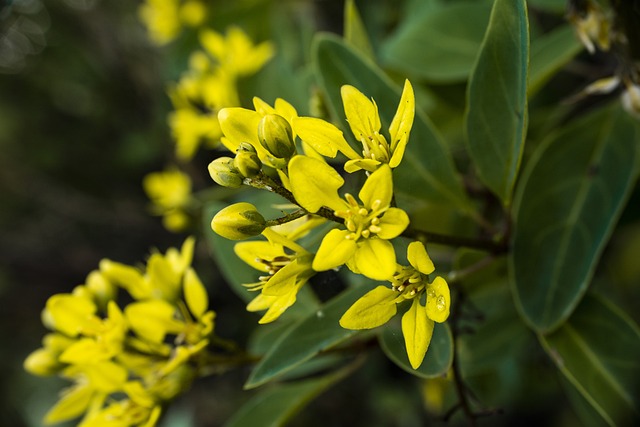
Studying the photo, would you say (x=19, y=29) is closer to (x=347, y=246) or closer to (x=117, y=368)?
(x=117, y=368)

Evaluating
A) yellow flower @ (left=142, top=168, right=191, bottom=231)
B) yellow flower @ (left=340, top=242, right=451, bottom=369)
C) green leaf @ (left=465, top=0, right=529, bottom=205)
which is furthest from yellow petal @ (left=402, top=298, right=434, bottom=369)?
yellow flower @ (left=142, top=168, right=191, bottom=231)

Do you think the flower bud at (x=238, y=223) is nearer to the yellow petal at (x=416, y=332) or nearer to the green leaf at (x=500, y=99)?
the yellow petal at (x=416, y=332)

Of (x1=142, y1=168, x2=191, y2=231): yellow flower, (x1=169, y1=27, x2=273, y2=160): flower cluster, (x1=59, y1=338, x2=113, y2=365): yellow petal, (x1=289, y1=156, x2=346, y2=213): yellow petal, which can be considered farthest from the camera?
(x1=142, y1=168, x2=191, y2=231): yellow flower

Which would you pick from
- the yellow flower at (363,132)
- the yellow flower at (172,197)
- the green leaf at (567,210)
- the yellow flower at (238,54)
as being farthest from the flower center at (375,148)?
the yellow flower at (172,197)

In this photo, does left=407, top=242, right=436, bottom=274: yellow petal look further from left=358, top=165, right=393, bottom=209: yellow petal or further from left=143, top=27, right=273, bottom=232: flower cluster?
left=143, top=27, right=273, bottom=232: flower cluster

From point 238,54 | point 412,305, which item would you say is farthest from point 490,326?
point 238,54
